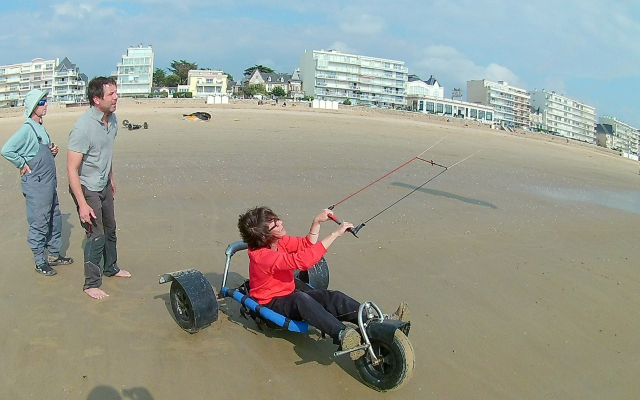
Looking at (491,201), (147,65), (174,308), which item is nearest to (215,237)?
(174,308)

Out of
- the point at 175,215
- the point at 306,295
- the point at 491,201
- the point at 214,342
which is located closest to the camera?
the point at 306,295

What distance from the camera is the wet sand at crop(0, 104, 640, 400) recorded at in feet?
11.3

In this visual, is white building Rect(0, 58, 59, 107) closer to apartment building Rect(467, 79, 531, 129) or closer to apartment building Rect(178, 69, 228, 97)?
apartment building Rect(178, 69, 228, 97)

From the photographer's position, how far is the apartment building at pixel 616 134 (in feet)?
330

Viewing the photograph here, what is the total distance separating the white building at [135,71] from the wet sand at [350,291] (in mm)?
87021

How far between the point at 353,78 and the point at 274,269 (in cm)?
9999

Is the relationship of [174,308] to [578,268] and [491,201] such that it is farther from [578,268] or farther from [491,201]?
[491,201]

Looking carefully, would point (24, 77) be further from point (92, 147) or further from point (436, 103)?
A: point (92, 147)

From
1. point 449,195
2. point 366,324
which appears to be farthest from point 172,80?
point 366,324

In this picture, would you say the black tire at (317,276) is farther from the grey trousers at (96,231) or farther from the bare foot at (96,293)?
the grey trousers at (96,231)

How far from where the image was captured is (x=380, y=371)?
Result: 3.29 m

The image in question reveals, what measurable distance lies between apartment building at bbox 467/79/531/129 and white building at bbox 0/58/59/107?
88281 mm

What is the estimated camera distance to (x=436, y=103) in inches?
3836

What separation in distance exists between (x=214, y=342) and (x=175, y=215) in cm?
392
